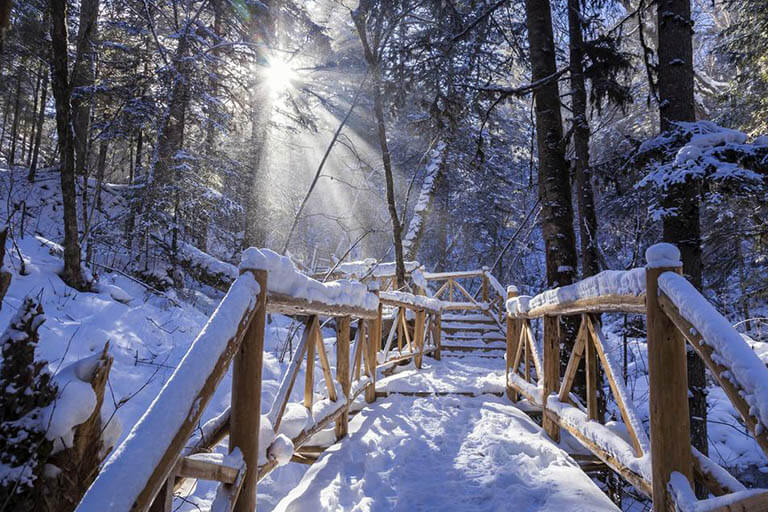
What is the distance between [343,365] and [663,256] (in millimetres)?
2708

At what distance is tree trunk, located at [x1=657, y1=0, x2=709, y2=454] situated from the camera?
4.23 metres

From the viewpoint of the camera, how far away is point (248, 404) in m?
1.90

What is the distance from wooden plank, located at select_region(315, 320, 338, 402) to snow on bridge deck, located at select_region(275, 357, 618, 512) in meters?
0.49

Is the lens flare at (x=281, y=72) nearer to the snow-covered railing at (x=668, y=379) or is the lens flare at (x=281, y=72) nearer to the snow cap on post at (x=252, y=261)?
the snow cap on post at (x=252, y=261)

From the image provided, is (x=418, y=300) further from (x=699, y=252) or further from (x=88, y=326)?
(x=88, y=326)

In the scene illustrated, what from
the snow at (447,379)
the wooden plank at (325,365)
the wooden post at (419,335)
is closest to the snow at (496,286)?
the snow at (447,379)

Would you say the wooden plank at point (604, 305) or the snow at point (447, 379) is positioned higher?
the wooden plank at point (604, 305)

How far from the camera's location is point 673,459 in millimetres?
1854

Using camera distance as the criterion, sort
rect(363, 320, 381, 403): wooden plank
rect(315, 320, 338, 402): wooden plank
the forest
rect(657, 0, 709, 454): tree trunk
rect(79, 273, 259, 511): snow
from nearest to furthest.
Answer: rect(79, 273, 259, 511): snow < the forest < rect(315, 320, 338, 402): wooden plank < rect(657, 0, 709, 454): tree trunk < rect(363, 320, 381, 403): wooden plank

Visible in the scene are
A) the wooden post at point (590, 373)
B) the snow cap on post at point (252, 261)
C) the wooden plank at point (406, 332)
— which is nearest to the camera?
the snow cap on post at point (252, 261)

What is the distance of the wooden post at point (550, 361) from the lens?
140 inches

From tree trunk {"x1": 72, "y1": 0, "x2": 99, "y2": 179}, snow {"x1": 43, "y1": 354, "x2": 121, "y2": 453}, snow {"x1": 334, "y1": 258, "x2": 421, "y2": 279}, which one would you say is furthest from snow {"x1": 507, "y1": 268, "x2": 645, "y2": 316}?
snow {"x1": 334, "y1": 258, "x2": 421, "y2": 279}

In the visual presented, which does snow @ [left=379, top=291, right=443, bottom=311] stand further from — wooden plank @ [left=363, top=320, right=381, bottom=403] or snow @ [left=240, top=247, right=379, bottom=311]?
snow @ [left=240, top=247, right=379, bottom=311]

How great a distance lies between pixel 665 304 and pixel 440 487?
75.6 inches
